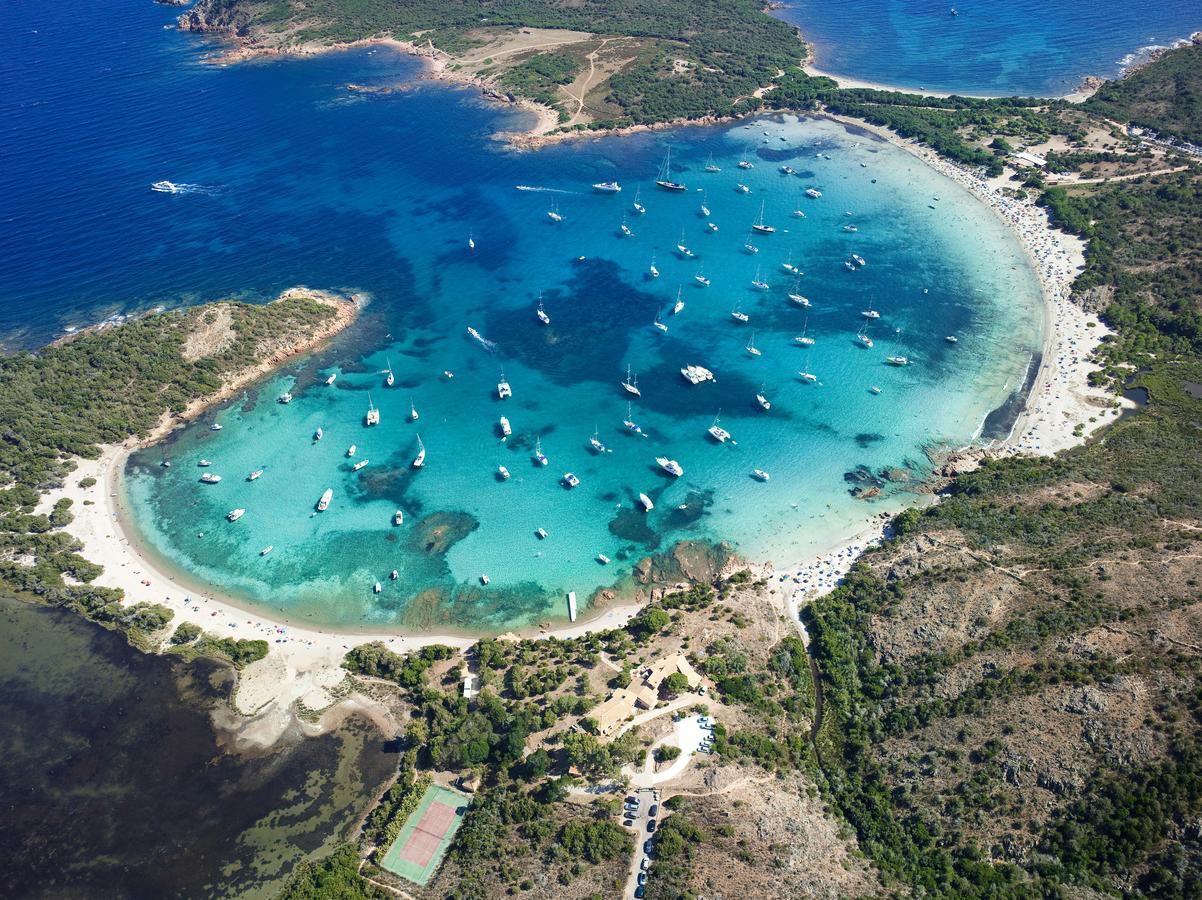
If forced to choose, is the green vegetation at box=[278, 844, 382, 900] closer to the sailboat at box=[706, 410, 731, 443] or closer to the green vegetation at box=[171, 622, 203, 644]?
the green vegetation at box=[171, 622, 203, 644]

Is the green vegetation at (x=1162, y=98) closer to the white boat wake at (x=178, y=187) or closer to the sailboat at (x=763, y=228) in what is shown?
the sailboat at (x=763, y=228)

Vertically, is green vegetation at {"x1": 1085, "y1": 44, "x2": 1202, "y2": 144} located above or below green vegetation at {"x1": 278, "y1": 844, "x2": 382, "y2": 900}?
above

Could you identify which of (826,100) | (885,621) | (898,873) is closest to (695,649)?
(885,621)

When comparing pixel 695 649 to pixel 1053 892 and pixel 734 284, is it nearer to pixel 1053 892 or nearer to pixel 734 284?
pixel 1053 892

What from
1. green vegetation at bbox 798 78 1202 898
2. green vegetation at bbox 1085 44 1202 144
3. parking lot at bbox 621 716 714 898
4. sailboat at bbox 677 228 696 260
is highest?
green vegetation at bbox 1085 44 1202 144

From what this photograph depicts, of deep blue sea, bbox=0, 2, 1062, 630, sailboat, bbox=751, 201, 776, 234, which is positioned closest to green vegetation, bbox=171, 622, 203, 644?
deep blue sea, bbox=0, 2, 1062, 630
